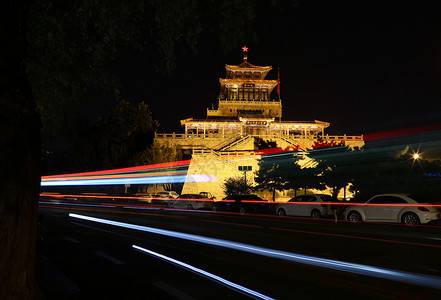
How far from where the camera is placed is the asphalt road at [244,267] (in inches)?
225

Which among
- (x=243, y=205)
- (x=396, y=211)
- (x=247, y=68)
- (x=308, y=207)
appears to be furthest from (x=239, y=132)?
(x=396, y=211)

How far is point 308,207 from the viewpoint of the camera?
21047 millimetres

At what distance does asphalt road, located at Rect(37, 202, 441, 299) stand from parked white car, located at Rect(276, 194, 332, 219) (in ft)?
26.1

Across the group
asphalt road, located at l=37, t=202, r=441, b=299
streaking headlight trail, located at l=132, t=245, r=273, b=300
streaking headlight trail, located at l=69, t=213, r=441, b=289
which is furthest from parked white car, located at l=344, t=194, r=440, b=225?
streaking headlight trail, located at l=132, t=245, r=273, b=300

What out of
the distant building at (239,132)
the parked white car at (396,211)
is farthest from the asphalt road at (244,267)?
the distant building at (239,132)

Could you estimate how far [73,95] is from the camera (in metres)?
6.96

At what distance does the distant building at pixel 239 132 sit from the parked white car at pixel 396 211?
2344 cm

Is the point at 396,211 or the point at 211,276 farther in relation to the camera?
the point at 396,211

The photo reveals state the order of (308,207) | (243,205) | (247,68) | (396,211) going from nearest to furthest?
A: (396,211) → (308,207) → (243,205) → (247,68)

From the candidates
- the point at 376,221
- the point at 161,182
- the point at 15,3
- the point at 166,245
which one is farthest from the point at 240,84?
the point at 15,3

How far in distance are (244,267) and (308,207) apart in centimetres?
1433

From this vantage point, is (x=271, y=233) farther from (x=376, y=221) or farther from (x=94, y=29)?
(x=94, y=29)

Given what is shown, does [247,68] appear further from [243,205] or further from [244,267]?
[244,267]

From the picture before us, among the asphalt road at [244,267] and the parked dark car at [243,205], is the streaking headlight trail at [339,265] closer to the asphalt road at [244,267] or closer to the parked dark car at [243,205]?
the asphalt road at [244,267]
